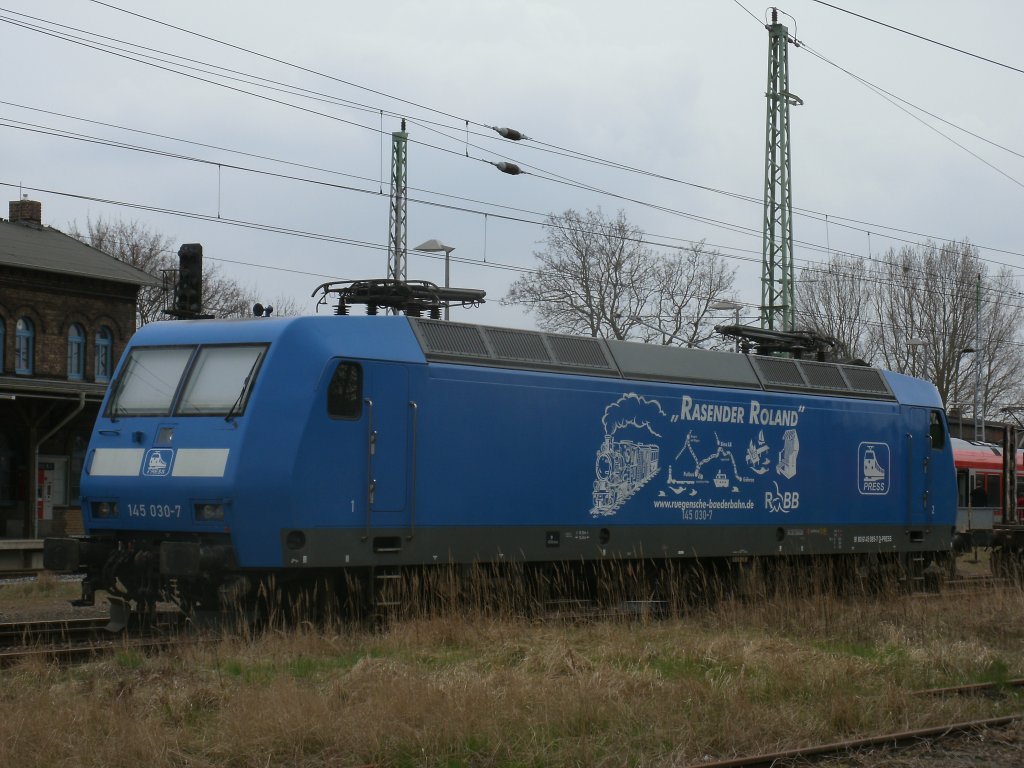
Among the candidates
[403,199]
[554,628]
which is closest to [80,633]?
[554,628]

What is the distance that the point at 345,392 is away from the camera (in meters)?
12.1

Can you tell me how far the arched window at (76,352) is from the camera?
118 ft

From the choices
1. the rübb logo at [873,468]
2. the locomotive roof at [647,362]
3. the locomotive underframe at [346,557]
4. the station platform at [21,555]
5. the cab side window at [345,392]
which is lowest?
the station platform at [21,555]

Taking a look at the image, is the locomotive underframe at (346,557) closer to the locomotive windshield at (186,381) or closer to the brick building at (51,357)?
the locomotive windshield at (186,381)

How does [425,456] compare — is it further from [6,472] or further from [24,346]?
[24,346]

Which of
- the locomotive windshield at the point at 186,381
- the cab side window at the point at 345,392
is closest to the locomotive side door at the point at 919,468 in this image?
the cab side window at the point at 345,392

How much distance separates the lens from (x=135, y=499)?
39.7 ft

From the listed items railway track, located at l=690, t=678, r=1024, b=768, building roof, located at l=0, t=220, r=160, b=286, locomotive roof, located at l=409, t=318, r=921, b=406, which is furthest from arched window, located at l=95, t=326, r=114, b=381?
railway track, located at l=690, t=678, r=1024, b=768

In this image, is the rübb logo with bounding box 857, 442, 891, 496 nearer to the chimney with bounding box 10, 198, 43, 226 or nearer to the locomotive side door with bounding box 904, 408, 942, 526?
the locomotive side door with bounding box 904, 408, 942, 526

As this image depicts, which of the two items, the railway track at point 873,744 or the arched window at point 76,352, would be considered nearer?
the railway track at point 873,744

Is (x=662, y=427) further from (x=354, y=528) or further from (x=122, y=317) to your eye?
(x=122, y=317)

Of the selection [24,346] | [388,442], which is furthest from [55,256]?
[388,442]

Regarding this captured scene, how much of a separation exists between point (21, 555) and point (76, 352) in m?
13.4

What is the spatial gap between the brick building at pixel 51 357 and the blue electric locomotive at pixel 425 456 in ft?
62.5
